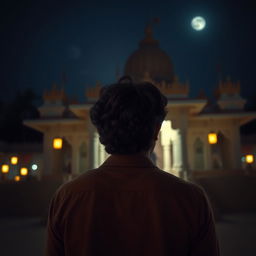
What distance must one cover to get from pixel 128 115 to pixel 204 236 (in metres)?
0.59

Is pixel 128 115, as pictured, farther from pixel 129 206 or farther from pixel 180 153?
pixel 180 153

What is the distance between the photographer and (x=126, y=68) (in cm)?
2047

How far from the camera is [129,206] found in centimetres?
106

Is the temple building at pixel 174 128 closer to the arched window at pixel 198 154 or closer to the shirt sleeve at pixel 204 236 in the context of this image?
the arched window at pixel 198 154

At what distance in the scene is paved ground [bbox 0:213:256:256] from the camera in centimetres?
492

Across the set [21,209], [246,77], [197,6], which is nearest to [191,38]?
[197,6]

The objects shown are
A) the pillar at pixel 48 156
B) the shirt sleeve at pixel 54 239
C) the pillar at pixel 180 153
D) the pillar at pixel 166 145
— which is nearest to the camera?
the shirt sleeve at pixel 54 239

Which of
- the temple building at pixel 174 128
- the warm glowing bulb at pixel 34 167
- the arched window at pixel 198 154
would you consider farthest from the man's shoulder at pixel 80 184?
the warm glowing bulb at pixel 34 167

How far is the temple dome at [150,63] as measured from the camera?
1964 cm

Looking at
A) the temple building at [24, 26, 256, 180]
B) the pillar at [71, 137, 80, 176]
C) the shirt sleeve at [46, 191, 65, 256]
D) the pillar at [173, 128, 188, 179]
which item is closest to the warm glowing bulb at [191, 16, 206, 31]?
the temple building at [24, 26, 256, 180]

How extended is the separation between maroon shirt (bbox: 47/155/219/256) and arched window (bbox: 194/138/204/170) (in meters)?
16.5

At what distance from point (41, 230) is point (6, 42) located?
238 feet

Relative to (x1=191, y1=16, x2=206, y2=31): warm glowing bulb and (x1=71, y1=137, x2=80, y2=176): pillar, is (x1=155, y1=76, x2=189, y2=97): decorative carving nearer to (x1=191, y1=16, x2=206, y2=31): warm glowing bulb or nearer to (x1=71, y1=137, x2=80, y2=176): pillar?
(x1=71, y1=137, x2=80, y2=176): pillar

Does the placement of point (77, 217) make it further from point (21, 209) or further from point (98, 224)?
point (21, 209)
